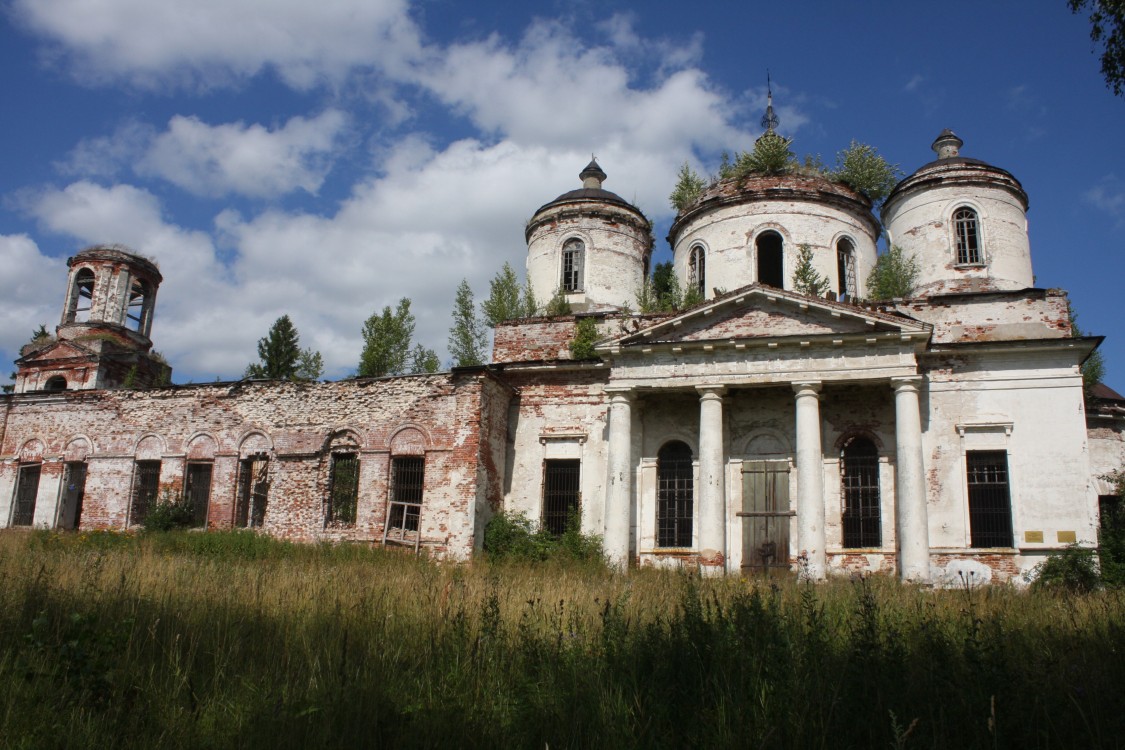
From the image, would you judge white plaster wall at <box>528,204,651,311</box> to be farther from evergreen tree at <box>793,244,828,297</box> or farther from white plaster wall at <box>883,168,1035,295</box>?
white plaster wall at <box>883,168,1035,295</box>

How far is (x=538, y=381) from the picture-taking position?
20266 millimetres

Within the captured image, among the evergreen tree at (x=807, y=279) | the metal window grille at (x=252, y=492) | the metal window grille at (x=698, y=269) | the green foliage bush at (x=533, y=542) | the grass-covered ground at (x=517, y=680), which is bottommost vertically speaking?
the grass-covered ground at (x=517, y=680)

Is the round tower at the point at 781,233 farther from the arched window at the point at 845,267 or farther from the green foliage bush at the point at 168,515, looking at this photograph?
the green foliage bush at the point at 168,515

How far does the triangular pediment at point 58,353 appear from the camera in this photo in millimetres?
28094

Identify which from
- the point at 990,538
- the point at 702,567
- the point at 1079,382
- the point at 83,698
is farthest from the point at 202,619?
the point at 1079,382

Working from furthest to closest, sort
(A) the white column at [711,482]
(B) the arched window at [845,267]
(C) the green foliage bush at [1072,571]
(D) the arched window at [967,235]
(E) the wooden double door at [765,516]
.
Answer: (B) the arched window at [845,267]
(D) the arched window at [967,235]
(E) the wooden double door at [765,516]
(A) the white column at [711,482]
(C) the green foliage bush at [1072,571]

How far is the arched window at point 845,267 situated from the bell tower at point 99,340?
2364 centimetres

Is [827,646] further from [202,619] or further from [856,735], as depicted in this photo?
[202,619]

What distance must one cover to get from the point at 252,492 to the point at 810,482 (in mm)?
14312

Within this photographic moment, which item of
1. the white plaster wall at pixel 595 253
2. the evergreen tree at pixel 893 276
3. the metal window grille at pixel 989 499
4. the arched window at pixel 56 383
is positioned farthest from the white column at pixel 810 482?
the arched window at pixel 56 383

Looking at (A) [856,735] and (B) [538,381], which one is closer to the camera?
(A) [856,735]

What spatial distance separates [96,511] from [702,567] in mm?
17413

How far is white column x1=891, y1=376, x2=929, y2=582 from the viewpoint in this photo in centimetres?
1522

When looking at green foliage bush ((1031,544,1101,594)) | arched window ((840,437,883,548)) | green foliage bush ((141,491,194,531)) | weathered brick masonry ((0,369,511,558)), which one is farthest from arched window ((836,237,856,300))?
green foliage bush ((141,491,194,531))
